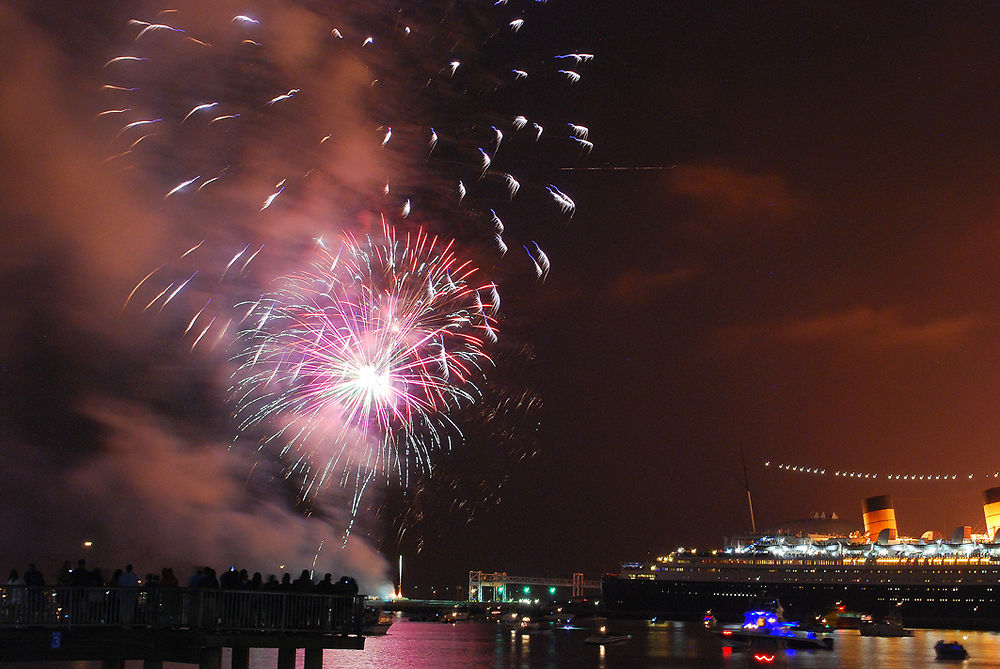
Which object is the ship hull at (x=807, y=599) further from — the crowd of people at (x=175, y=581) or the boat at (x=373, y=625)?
the crowd of people at (x=175, y=581)

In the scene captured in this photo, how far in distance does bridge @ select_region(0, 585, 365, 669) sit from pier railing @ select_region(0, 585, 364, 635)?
0.02 m

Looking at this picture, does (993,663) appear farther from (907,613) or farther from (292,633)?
(907,613)

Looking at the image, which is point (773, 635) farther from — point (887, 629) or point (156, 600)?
point (156, 600)

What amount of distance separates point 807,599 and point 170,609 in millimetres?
124877

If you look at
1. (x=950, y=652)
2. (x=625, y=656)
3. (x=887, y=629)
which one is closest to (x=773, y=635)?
(x=950, y=652)

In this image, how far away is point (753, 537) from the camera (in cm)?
14962

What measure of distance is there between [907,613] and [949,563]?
8.29 metres

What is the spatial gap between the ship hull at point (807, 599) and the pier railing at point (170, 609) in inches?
4414

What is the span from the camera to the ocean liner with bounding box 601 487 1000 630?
12556 centimetres

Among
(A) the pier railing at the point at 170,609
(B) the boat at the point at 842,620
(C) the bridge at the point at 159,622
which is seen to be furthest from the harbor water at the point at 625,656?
(A) the pier railing at the point at 170,609

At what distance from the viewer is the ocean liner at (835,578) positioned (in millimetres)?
125562

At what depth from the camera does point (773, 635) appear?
3258 inches

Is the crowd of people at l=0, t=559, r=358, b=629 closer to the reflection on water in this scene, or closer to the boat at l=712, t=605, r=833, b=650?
the reflection on water

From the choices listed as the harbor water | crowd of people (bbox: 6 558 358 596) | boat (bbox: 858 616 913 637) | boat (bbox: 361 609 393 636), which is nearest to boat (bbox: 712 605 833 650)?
the harbor water
